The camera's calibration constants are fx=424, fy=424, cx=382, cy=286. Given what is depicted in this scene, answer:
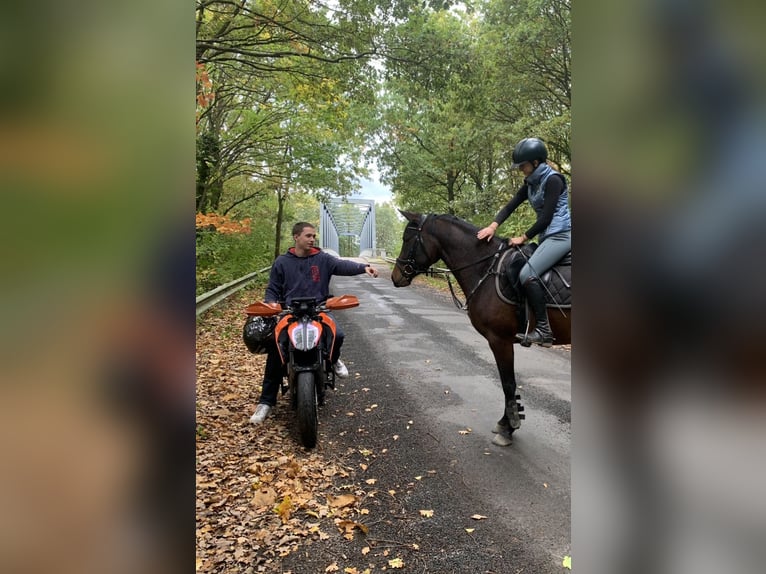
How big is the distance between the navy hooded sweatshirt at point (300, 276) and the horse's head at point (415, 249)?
25.8 inches

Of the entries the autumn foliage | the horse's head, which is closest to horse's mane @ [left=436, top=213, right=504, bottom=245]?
the horse's head

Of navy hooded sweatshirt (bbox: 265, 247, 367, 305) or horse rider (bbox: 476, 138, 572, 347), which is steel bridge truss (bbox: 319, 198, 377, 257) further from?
horse rider (bbox: 476, 138, 572, 347)

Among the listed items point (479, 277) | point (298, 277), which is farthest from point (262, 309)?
point (479, 277)

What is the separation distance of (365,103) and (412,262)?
436 centimetres

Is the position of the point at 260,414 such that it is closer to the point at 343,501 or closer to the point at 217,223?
the point at 343,501

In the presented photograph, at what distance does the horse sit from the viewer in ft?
13.6

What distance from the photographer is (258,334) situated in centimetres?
430
